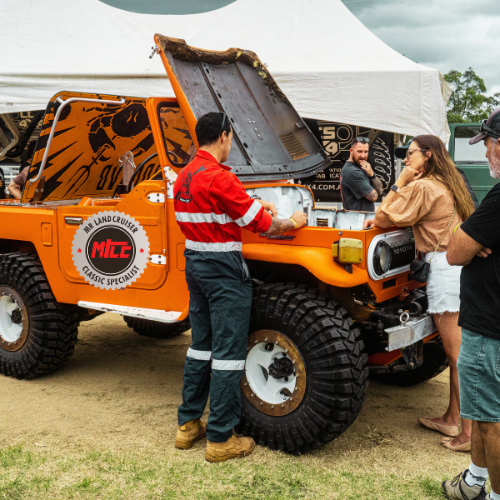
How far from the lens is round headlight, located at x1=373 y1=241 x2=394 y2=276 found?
3.04 m

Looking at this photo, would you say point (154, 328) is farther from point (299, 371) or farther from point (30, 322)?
point (299, 371)

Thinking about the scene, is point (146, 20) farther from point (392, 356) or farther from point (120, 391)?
point (392, 356)

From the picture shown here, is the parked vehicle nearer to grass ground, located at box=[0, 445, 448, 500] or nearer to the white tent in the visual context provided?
the white tent

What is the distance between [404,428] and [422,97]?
146 inches

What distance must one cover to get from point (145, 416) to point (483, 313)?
235cm

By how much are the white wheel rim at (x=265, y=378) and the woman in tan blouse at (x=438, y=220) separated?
0.93 m

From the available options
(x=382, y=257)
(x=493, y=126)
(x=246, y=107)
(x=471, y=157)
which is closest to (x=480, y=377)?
(x=382, y=257)

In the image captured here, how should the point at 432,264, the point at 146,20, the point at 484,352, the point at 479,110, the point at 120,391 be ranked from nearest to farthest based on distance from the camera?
the point at 484,352 < the point at 432,264 < the point at 120,391 < the point at 146,20 < the point at 479,110

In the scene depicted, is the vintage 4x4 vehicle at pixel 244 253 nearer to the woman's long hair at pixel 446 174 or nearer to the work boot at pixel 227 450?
the work boot at pixel 227 450

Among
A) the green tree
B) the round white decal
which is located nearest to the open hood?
the round white decal

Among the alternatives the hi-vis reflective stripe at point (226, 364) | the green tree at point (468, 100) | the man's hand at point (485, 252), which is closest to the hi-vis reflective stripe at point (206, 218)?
the hi-vis reflective stripe at point (226, 364)

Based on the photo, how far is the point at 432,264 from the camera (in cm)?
322

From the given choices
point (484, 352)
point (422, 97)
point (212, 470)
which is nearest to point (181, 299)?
point (212, 470)

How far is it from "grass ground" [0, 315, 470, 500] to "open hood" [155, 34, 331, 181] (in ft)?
5.67
